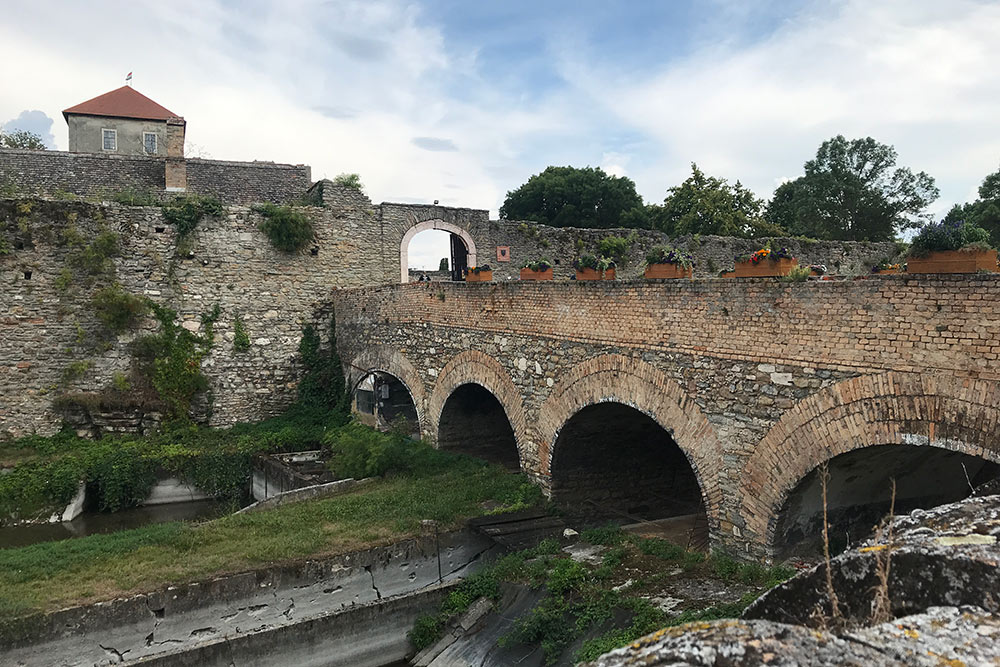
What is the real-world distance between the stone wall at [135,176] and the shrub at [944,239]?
18.9 m

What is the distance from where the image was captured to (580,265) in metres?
9.80

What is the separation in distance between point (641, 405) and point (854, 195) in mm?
28754

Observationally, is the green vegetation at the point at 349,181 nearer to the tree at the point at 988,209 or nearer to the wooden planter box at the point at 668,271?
the wooden planter box at the point at 668,271

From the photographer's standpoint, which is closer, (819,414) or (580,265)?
(819,414)

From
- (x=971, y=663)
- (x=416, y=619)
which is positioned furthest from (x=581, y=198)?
(x=971, y=663)

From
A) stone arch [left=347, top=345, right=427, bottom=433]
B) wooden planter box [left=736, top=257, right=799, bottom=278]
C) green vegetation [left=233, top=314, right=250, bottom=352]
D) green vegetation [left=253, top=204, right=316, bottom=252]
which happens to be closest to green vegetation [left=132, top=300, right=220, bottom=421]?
green vegetation [left=233, top=314, right=250, bottom=352]

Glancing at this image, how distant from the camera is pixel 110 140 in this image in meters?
28.7

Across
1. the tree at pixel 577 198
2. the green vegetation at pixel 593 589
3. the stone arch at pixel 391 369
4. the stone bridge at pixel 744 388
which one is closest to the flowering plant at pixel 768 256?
the stone bridge at pixel 744 388

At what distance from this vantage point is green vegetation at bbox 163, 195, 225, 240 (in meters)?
16.2

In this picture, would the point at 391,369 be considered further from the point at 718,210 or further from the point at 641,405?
the point at 718,210

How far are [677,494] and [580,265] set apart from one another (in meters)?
4.18

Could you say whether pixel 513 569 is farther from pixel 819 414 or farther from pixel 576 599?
pixel 819 414

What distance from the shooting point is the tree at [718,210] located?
996 inches

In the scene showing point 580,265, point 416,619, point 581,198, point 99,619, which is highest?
point 581,198
